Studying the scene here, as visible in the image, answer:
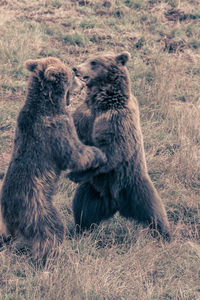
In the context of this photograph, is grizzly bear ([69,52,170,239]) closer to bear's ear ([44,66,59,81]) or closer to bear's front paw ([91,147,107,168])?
bear's front paw ([91,147,107,168])

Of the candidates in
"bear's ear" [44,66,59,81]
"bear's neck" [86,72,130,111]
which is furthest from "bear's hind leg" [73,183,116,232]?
"bear's ear" [44,66,59,81]

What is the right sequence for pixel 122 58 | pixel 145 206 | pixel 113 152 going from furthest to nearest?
pixel 122 58 < pixel 145 206 < pixel 113 152

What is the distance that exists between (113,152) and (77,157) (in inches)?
18.3

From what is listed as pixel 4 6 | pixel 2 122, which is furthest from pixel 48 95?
pixel 4 6

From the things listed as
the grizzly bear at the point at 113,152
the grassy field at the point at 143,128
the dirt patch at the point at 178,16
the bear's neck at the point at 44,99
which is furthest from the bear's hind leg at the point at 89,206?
the dirt patch at the point at 178,16

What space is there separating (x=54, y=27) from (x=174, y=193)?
5.02 meters

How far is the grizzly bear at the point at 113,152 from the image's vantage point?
470cm

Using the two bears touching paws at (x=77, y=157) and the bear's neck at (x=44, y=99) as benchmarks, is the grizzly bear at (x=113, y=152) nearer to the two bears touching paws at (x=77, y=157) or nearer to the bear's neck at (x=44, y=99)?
the two bears touching paws at (x=77, y=157)

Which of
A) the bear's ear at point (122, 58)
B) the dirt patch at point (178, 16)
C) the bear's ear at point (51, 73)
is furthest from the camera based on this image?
the dirt patch at point (178, 16)

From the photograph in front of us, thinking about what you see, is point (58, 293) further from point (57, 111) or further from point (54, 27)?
point (54, 27)

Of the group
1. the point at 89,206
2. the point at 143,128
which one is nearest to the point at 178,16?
the point at 143,128

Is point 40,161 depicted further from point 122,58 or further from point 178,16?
point 178,16

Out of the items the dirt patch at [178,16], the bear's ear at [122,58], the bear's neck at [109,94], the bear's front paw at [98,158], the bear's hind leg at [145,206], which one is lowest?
the bear's hind leg at [145,206]

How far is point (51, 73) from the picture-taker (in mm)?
4332
